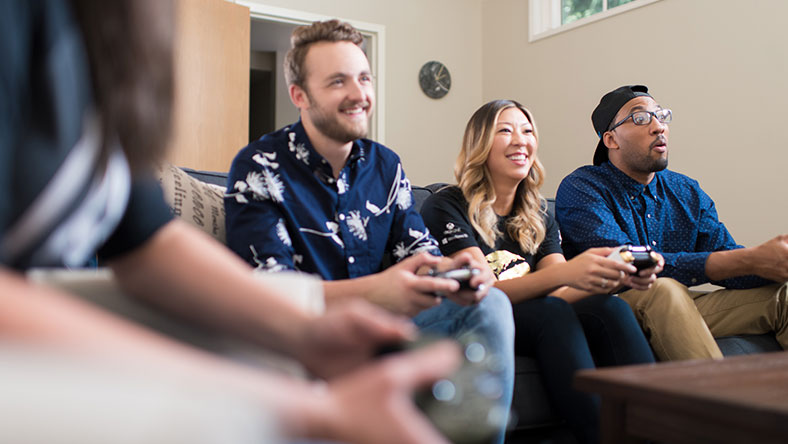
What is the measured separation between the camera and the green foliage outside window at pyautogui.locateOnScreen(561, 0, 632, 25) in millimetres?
4356

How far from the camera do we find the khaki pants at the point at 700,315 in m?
1.75

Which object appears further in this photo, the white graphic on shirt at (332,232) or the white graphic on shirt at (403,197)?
the white graphic on shirt at (403,197)

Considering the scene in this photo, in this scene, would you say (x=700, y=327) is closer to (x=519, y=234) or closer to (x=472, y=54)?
(x=519, y=234)

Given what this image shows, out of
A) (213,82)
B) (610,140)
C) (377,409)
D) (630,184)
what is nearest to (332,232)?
(377,409)

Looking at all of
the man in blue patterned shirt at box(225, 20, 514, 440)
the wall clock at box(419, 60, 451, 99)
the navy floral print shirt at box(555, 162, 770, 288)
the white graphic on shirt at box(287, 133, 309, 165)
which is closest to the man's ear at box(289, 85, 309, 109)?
the man in blue patterned shirt at box(225, 20, 514, 440)

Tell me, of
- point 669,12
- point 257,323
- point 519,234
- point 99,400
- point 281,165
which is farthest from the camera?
point 669,12

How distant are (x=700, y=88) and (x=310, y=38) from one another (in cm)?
282

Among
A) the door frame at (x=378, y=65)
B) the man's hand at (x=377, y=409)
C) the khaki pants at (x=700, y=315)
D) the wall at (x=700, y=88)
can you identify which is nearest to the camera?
the man's hand at (x=377, y=409)

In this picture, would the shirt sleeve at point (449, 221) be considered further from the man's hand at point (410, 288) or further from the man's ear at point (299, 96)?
the man's hand at point (410, 288)

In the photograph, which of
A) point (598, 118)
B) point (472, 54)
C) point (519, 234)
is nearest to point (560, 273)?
point (519, 234)

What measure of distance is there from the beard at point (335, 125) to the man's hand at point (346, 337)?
1.14 meters

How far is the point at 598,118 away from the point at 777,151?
1284 millimetres

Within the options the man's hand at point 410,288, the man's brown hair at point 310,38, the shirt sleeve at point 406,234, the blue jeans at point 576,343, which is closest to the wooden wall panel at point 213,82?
the man's brown hair at point 310,38

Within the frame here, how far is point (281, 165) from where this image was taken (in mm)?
1565
